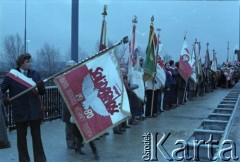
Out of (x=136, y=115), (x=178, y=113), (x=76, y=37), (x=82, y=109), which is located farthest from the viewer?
(x=178, y=113)

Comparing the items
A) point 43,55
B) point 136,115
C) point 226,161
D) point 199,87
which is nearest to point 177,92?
point 136,115

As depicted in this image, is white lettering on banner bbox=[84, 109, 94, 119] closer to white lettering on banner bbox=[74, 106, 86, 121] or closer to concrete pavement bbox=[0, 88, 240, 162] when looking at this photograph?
white lettering on banner bbox=[74, 106, 86, 121]

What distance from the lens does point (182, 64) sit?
53.5ft

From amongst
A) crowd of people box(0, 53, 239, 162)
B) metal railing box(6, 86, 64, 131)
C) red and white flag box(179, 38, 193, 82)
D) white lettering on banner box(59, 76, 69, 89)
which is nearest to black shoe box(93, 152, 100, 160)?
crowd of people box(0, 53, 239, 162)

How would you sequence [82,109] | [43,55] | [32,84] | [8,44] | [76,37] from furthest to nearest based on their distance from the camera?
[43,55], [8,44], [76,37], [82,109], [32,84]

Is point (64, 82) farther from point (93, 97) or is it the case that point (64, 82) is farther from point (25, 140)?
point (25, 140)

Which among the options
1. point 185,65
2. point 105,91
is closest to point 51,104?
point 105,91

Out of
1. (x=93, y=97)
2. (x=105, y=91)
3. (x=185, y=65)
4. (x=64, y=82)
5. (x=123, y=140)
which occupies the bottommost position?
(x=123, y=140)

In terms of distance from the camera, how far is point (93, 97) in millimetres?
6508

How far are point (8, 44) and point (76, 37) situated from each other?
32.0 feet

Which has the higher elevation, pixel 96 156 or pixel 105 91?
pixel 105 91

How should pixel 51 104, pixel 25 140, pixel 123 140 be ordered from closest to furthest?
pixel 25 140 < pixel 123 140 < pixel 51 104

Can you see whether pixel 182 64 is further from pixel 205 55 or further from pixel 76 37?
pixel 205 55

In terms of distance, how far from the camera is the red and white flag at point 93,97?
6465 mm
